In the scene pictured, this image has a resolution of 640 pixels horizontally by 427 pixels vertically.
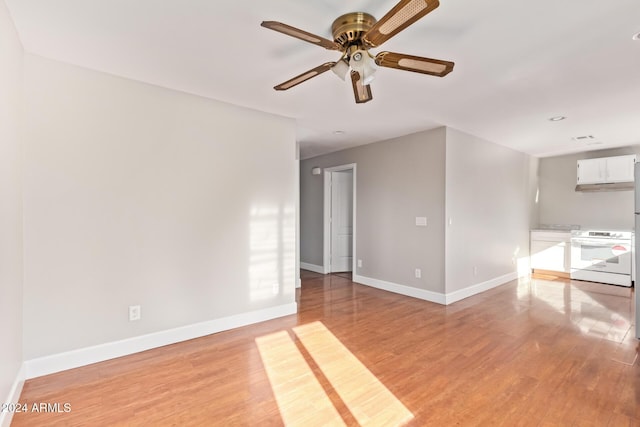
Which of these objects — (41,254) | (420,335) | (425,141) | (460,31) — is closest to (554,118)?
(425,141)

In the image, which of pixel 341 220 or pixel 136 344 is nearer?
pixel 136 344

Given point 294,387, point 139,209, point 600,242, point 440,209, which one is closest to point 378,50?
point 139,209

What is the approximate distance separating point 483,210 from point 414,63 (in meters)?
3.95

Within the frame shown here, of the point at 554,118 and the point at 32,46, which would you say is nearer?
the point at 32,46

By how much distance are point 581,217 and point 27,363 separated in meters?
8.62

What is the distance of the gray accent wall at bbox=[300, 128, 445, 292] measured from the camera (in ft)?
14.8

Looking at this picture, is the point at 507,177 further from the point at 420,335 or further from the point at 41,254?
the point at 41,254

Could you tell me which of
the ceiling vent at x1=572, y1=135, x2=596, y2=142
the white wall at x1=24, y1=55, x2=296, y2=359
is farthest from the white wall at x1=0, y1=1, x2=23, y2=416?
the ceiling vent at x1=572, y1=135, x2=596, y2=142

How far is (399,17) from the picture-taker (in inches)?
61.4

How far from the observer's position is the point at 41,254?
8.07ft

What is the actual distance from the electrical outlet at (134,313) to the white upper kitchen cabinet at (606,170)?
7658 mm

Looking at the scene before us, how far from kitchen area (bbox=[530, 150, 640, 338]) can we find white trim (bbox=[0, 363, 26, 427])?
7.25m

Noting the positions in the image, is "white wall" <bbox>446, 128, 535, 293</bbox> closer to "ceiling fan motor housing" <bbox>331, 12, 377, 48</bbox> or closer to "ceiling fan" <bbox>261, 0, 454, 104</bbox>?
"ceiling fan" <bbox>261, 0, 454, 104</bbox>

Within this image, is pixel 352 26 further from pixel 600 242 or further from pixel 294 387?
pixel 600 242
